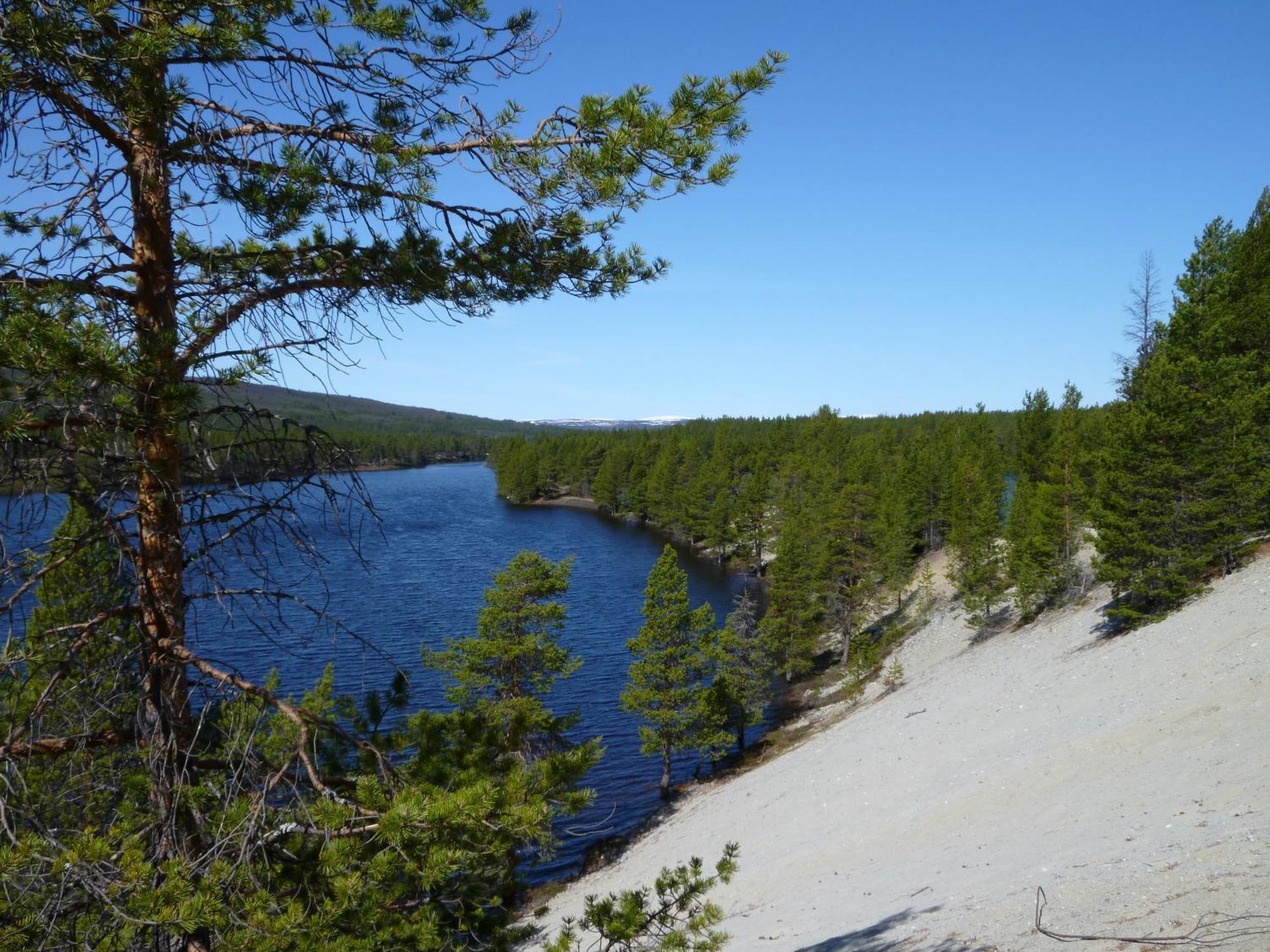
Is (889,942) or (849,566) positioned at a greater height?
(849,566)

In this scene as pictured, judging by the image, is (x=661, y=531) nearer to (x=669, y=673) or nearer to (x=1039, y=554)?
(x=1039, y=554)

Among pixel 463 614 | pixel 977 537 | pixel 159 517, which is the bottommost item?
pixel 463 614

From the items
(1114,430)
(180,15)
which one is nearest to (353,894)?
(180,15)

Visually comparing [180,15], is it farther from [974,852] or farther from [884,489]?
[884,489]

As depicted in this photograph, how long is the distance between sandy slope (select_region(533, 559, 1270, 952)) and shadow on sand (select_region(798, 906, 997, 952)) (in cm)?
5

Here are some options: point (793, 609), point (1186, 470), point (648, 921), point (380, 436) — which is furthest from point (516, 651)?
A: point (380, 436)

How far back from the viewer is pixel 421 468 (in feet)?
445

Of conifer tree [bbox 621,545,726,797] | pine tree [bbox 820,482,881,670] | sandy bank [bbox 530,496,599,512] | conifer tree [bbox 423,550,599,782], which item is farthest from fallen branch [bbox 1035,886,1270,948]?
sandy bank [bbox 530,496,599,512]

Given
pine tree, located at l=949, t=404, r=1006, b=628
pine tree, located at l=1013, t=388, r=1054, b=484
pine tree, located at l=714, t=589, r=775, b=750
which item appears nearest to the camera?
pine tree, located at l=714, t=589, r=775, b=750

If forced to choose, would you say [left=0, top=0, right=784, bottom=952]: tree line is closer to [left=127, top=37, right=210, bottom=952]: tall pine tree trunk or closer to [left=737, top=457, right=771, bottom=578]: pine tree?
[left=127, top=37, right=210, bottom=952]: tall pine tree trunk

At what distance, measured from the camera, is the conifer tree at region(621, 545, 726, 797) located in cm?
2322

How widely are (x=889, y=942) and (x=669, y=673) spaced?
579 inches

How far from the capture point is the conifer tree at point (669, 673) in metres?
23.2

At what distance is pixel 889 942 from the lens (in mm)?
8711
